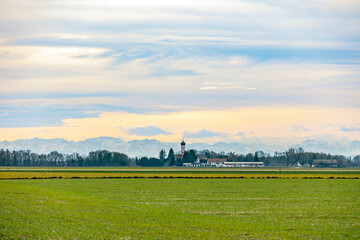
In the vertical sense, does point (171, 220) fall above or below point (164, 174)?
below

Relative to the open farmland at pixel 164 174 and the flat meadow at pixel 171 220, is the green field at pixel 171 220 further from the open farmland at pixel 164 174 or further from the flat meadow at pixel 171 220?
the open farmland at pixel 164 174

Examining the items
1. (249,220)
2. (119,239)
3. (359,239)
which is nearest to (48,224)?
(119,239)

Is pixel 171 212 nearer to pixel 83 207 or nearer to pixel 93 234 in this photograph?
pixel 83 207

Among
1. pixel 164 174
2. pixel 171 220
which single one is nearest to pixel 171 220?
pixel 171 220

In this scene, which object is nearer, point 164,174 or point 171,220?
point 171,220

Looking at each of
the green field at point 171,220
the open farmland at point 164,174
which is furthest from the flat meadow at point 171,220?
the open farmland at point 164,174

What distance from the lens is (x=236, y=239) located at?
2425cm

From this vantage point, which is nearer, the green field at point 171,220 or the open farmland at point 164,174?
the green field at point 171,220

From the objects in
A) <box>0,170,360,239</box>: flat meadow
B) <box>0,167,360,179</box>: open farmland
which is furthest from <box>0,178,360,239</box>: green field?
<box>0,167,360,179</box>: open farmland

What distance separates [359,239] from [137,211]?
574 inches

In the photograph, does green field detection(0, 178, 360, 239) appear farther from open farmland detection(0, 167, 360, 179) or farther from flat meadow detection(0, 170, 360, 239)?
open farmland detection(0, 167, 360, 179)

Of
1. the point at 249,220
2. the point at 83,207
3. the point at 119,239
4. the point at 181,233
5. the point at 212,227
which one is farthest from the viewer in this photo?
the point at 83,207

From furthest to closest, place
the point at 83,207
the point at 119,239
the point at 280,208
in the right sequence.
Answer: the point at 280,208 → the point at 83,207 → the point at 119,239

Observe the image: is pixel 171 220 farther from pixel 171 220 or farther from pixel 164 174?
pixel 164 174
